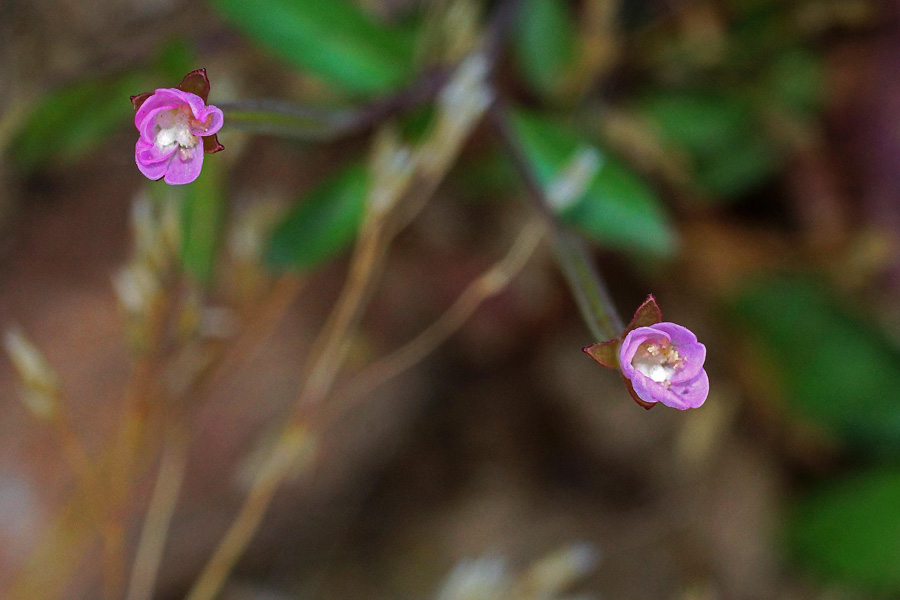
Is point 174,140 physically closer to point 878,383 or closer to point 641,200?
point 641,200

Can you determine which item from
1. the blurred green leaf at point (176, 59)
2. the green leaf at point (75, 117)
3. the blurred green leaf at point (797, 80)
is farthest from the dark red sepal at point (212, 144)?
the blurred green leaf at point (797, 80)

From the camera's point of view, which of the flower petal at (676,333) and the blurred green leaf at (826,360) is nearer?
the flower petal at (676,333)

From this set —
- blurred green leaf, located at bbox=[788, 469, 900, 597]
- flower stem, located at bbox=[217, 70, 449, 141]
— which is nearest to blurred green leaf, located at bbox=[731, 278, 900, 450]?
blurred green leaf, located at bbox=[788, 469, 900, 597]

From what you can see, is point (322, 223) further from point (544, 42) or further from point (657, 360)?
point (657, 360)

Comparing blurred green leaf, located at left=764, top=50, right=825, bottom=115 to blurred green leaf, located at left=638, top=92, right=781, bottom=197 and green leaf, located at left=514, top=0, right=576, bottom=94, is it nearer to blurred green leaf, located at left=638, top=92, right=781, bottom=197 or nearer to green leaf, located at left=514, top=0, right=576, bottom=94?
A: blurred green leaf, located at left=638, top=92, right=781, bottom=197

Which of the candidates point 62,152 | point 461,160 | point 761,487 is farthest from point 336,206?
point 761,487

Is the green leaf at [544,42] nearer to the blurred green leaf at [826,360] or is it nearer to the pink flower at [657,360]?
the blurred green leaf at [826,360]

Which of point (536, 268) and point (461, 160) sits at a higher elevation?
point (461, 160)
